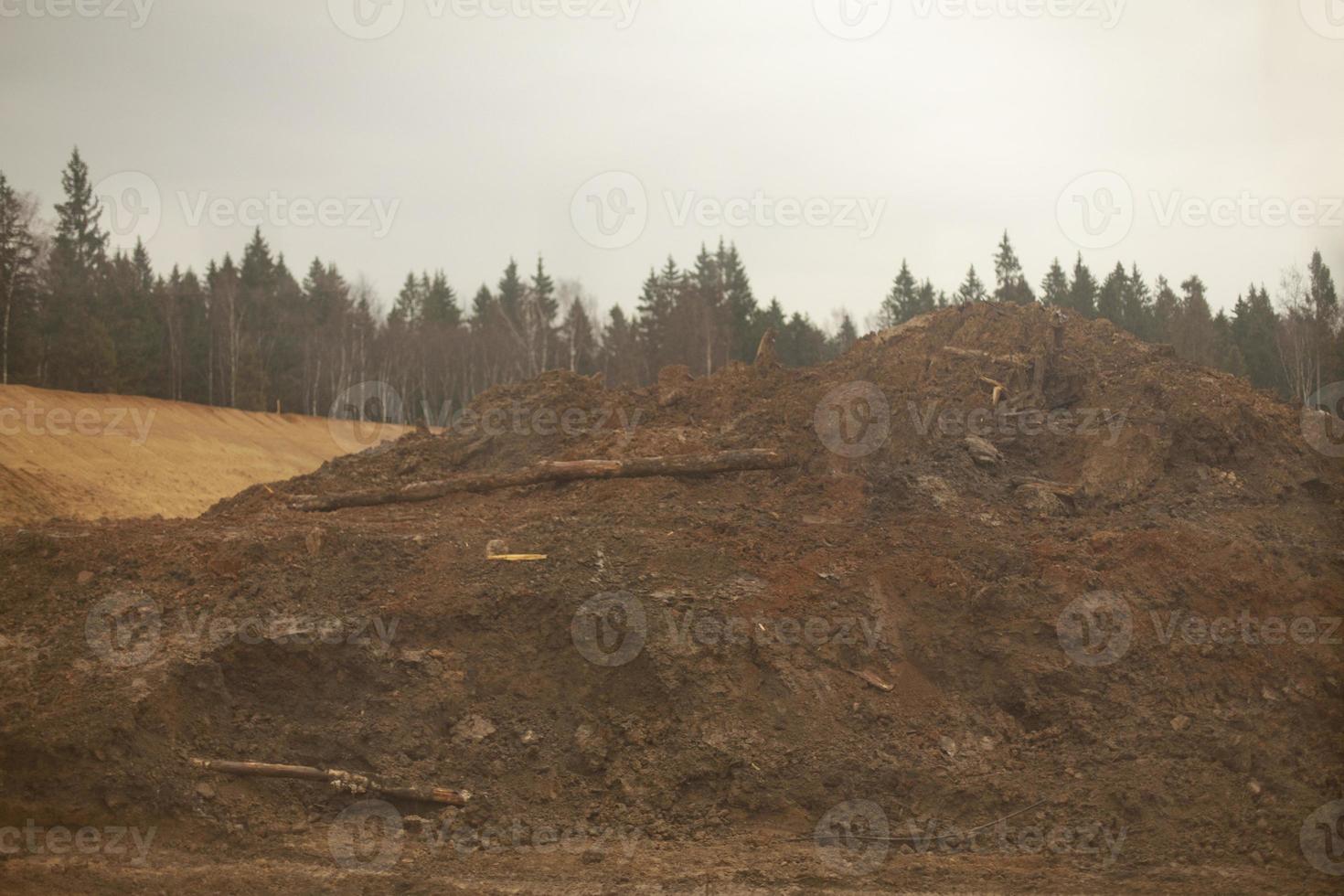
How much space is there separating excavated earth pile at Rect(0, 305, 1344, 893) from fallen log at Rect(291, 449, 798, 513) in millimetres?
237

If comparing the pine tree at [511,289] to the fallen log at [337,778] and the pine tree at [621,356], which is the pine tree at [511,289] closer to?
the pine tree at [621,356]

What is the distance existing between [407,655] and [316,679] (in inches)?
32.6

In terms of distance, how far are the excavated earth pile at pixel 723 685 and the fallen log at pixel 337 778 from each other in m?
0.07

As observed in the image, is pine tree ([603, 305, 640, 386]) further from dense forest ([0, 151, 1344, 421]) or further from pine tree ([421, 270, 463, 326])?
pine tree ([421, 270, 463, 326])

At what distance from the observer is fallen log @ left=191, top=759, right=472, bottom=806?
308 inches

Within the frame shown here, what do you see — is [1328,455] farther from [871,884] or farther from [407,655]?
[407,655]

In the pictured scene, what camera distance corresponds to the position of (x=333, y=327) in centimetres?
5388

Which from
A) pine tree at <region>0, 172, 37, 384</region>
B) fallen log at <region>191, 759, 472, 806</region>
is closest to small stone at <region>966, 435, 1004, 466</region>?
fallen log at <region>191, 759, 472, 806</region>

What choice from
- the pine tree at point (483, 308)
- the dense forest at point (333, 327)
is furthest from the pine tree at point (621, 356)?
the pine tree at point (483, 308)

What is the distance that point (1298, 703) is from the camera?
848 cm

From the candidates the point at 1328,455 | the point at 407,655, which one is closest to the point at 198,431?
the point at 407,655

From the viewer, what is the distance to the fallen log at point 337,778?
7.83 meters

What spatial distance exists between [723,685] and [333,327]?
50216 millimetres

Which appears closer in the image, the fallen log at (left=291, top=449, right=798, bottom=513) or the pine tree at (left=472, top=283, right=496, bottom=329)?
the fallen log at (left=291, top=449, right=798, bottom=513)
